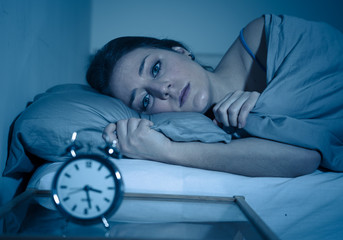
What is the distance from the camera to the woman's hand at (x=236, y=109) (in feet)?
2.60

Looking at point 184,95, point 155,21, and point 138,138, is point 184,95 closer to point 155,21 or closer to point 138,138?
point 138,138

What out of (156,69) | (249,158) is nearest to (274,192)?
(249,158)

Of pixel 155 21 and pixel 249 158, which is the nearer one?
pixel 249 158

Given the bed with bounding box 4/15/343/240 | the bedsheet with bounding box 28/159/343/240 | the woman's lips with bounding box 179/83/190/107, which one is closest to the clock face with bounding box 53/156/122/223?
the bed with bounding box 4/15/343/240

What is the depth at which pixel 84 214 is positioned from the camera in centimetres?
44

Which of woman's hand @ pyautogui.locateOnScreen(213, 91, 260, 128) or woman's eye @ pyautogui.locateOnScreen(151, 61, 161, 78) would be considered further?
woman's eye @ pyautogui.locateOnScreen(151, 61, 161, 78)

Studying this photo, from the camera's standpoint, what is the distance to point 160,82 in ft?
3.18

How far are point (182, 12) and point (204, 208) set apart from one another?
1.60 metres

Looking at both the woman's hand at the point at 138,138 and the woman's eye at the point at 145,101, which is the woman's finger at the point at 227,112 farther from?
the woman's eye at the point at 145,101

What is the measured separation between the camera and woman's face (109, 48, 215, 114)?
98 centimetres

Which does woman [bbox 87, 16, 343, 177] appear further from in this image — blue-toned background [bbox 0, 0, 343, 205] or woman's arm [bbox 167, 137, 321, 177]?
blue-toned background [bbox 0, 0, 343, 205]

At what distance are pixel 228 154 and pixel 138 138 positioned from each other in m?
0.27

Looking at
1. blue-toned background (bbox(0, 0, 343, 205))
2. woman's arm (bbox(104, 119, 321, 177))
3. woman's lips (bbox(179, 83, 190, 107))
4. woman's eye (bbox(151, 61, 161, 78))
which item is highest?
blue-toned background (bbox(0, 0, 343, 205))

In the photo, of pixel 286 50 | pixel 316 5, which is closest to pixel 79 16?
pixel 286 50
